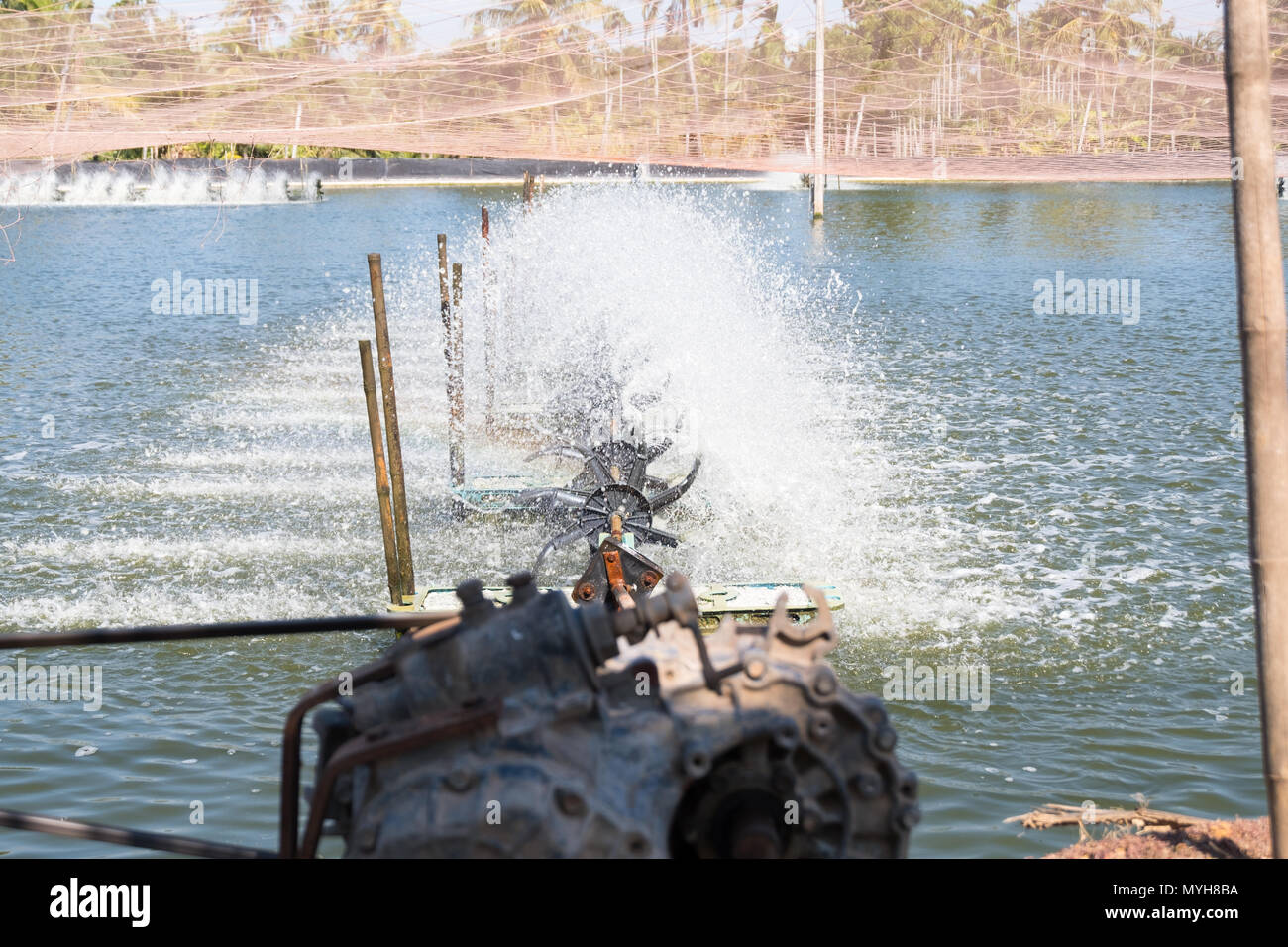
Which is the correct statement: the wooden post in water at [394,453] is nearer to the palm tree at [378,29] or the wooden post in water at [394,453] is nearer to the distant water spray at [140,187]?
the palm tree at [378,29]

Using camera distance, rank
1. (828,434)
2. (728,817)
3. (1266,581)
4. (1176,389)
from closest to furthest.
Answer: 1. (728,817)
2. (1266,581)
3. (828,434)
4. (1176,389)

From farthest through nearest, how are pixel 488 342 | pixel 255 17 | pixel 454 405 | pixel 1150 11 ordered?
pixel 488 342 → pixel 1150 11 → pixel 454 405 → pixel 255 17

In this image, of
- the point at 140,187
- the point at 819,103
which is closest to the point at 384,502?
the point at 819,103

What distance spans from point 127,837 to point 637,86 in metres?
18.0

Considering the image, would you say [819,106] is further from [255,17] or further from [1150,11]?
[255,17]

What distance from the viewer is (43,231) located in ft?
162

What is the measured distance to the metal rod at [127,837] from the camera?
3430 millimetres

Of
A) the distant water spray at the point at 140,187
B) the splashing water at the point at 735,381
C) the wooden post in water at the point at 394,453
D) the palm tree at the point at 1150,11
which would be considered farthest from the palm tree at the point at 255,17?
the distant water spray at the point at 140,187

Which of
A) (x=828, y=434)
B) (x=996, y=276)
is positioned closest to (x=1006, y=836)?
(x=828, y=434)

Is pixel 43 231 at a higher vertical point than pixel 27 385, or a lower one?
higher

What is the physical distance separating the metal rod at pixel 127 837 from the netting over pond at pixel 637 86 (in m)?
9.18

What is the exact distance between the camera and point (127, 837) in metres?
3.54
